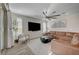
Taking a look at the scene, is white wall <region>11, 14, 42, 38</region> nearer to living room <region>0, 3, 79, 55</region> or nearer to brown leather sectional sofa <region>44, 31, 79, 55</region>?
living room <region>0, 3, 79, 55</region>

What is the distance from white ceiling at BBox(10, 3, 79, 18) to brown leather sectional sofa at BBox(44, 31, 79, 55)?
0.37 metres

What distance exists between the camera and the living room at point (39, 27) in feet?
5.85

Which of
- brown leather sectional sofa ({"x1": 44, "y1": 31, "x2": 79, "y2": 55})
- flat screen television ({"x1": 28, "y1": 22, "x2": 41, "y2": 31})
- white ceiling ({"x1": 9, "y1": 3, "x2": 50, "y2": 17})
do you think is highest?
white ceiling ({"x1": 9, "y1": 3, "x2": 50, "y2": 17})

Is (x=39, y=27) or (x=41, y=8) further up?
(x=41, y=8)

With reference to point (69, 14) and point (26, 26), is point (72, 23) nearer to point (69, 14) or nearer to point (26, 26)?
point (69, 14)

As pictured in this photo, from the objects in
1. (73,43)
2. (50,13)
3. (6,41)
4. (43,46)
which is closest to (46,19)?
(50,13)

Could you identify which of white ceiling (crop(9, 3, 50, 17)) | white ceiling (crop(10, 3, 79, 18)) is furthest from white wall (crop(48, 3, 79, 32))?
white ceiling (crop(9, 3, 50, 17))

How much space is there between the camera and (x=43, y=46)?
1.82 metres

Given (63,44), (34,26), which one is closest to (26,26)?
(34,26)

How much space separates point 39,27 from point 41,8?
32cm

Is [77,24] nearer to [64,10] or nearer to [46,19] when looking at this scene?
[64,10]

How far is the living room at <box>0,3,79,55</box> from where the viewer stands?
178cm

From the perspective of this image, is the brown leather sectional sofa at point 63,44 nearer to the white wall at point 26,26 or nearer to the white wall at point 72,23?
the white wall at point 72,23

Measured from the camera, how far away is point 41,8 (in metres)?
1.83
